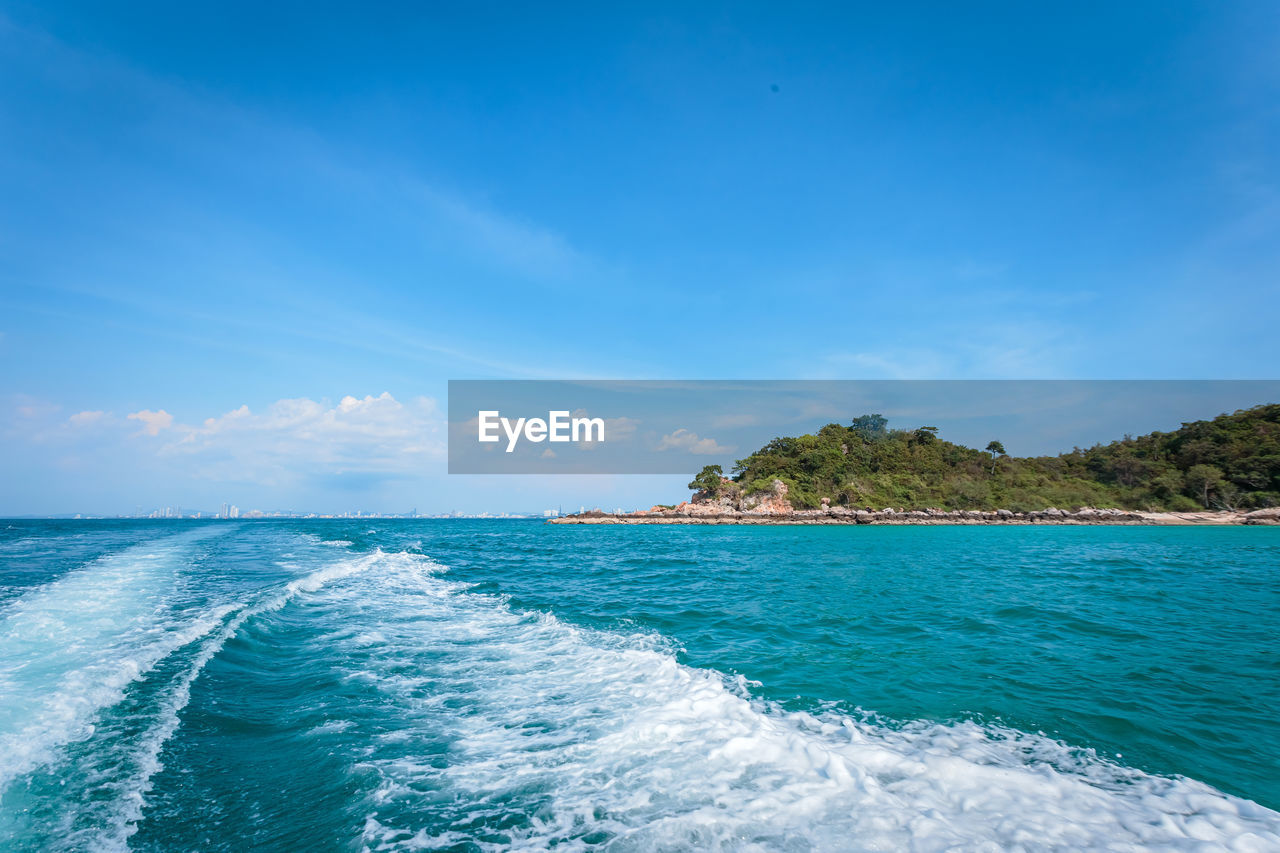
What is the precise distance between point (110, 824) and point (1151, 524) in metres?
77.8

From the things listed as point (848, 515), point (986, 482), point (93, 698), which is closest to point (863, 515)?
point (848, 515)

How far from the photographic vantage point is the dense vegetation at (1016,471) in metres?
59.4

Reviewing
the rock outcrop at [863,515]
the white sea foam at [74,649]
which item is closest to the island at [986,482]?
the rock outcrop at [863,515]

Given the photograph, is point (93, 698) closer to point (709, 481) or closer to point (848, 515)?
point (848, 515)

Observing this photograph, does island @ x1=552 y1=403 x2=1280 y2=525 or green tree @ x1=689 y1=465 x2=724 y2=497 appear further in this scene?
green tree @ x1=689 y1=465 x2=724 y2=497

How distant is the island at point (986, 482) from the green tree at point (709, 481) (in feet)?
0.63

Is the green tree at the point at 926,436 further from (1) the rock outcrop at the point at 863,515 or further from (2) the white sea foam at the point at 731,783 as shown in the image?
(2) the white sea foam at the point at 731,783

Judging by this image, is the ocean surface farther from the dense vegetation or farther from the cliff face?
the dense vegetation

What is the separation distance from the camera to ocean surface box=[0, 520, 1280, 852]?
3475 mm

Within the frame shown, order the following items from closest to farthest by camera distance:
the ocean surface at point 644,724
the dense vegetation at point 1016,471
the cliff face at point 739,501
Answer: the ocean surface at point 644,724, the dense vegetation at point 1016,471, the cliff face at point 739,501

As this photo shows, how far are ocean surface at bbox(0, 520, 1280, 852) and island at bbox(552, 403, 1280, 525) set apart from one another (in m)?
62.0

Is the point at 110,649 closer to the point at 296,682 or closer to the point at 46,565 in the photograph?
the point at 296,682

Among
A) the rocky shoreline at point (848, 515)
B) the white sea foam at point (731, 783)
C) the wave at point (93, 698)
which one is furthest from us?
the rocky shoreline at point (848, 515)

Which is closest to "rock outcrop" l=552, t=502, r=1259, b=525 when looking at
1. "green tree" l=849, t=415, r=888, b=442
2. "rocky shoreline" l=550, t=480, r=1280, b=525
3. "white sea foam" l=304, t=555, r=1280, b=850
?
"rocky shoreline" l=550, t=480, r=1280, b=525
